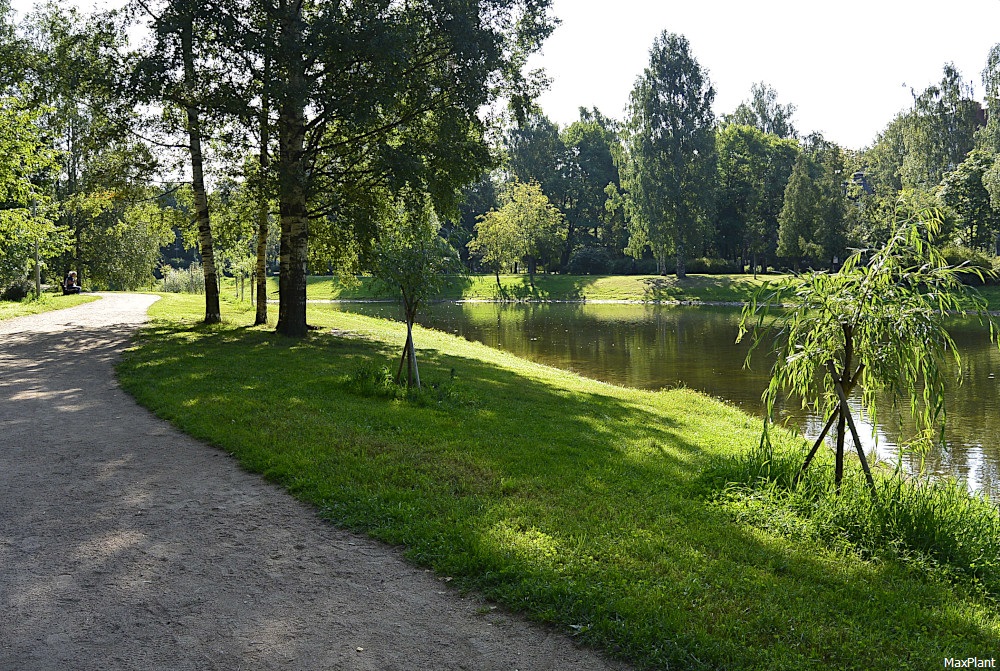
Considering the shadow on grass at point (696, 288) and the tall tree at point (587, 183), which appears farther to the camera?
the tall tree at point (587, 183)

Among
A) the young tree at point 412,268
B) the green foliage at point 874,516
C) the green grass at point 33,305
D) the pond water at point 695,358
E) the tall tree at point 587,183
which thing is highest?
the tall tree at point 587,183

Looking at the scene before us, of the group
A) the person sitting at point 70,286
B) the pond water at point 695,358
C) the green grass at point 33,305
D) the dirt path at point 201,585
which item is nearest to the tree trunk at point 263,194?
the pond water at point 695,358

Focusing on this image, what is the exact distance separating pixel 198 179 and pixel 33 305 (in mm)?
13246

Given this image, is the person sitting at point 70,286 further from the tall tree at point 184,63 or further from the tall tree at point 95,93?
the tall tree at point 184,63

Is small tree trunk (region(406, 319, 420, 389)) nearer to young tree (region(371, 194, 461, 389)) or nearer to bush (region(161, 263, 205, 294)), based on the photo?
young tree (region(371, 194, 461, 389))

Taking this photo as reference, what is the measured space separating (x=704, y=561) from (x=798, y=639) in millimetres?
1127

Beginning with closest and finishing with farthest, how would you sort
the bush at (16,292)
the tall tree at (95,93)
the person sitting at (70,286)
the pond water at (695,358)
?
the pond water at (695,358) < the tall tree at (95,93) < the bush at (16,292) < the person sitting at (70,286)

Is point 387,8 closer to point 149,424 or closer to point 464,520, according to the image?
point 149,424

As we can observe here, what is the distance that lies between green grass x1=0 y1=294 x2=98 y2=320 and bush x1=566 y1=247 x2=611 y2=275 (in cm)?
4432

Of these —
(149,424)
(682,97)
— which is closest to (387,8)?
(149,424)

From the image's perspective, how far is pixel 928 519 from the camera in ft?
19.1

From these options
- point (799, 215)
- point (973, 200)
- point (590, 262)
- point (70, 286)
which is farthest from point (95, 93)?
point (590, 262)

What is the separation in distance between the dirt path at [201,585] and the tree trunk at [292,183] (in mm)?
9600

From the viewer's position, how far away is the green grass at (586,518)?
14.0 feet
